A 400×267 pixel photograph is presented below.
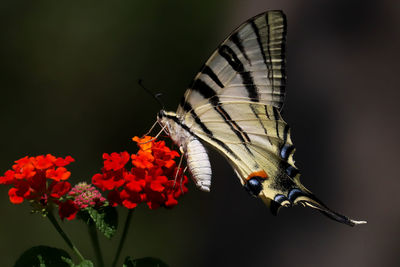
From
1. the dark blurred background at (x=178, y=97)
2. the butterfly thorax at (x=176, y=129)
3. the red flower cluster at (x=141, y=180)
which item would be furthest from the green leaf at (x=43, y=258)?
the dark blurred background at (x=178, y=97)

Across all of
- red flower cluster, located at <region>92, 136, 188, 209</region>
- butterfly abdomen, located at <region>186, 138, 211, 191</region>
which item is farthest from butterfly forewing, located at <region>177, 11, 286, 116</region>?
red flower cluster, located at <region>92, 136, 188, 209</region>

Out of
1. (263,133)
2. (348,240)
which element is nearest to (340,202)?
(348,240)

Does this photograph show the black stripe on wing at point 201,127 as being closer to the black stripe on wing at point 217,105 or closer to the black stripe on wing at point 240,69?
the black stripe on wing at point 217,105

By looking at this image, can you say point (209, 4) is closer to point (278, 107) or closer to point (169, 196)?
point (278, 107)

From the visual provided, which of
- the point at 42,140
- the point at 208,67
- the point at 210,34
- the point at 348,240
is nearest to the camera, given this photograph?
the point at 208,67

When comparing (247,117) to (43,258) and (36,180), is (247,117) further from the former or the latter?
(43,258)

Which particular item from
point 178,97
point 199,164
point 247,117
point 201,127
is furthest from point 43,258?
point 178,97

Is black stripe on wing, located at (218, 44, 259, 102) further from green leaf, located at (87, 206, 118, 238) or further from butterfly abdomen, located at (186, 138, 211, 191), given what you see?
green leaf, located at (87, 206, 118, 238)
